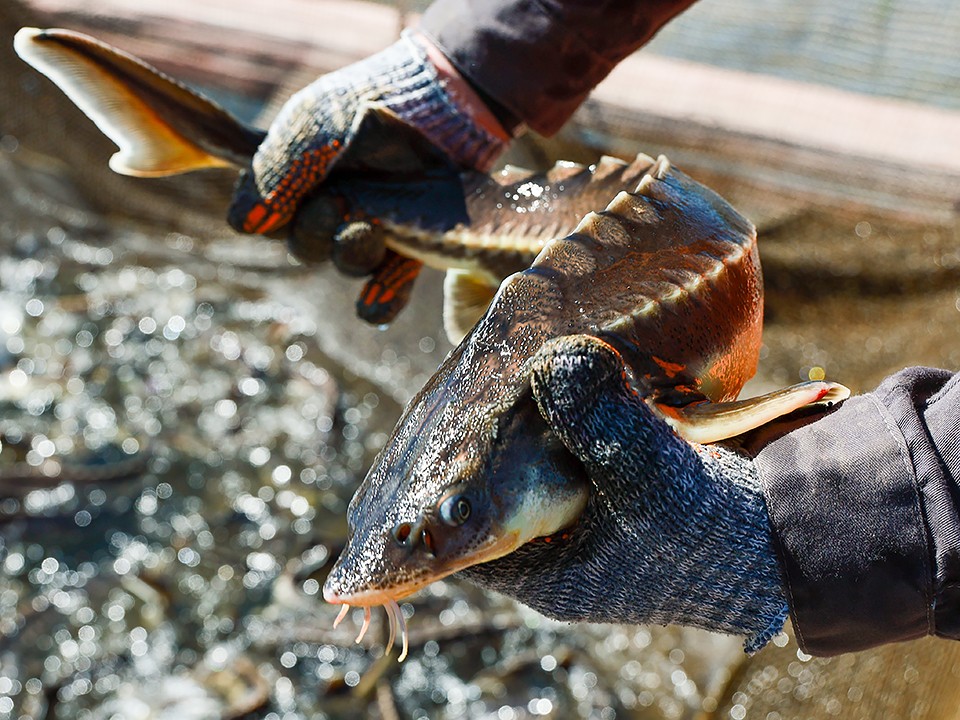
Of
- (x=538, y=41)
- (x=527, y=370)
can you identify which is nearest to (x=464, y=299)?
(x=538, y=41)

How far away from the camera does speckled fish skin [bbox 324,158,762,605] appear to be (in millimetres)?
961

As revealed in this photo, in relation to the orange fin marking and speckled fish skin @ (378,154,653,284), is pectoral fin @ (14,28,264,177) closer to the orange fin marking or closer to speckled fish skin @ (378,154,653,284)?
speckled fish skin @ (378,154,653,284)

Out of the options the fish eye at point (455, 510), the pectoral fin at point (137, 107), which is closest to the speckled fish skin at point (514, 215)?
the pectoral fin at point (137, 107)

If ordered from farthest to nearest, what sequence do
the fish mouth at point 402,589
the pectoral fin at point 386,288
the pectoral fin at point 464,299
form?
the pectoral fin at point 386,288 < the pectoral fin at point 464,299 < the fish mouth at point 402,589

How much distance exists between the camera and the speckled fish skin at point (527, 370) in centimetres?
96

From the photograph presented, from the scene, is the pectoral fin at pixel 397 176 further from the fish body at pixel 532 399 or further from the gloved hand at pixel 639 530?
the gloved hand at pixel 639 530

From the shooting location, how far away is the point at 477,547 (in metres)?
0.97

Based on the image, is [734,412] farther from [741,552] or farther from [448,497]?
[448,497]

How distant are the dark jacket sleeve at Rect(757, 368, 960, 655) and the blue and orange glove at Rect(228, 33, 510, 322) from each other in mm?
733

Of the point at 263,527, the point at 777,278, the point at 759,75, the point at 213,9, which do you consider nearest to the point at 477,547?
the point at 263,527

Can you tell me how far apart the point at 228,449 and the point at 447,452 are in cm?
220

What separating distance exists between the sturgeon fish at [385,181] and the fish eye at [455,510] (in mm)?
563

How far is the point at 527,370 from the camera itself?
0.99 metres

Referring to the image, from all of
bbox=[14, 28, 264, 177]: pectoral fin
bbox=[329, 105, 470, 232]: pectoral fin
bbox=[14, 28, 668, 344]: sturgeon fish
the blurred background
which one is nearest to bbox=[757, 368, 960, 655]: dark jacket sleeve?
bbox=[14, 28, 668, 344]: sturgeon fish
